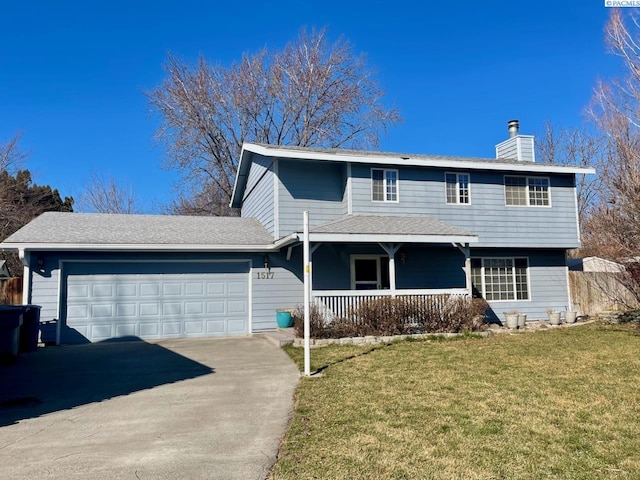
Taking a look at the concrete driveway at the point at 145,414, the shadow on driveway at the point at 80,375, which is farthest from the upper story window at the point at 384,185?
the shadow on driveway at the point at 80,375

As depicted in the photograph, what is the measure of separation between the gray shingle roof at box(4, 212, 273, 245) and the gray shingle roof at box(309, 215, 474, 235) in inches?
87.2

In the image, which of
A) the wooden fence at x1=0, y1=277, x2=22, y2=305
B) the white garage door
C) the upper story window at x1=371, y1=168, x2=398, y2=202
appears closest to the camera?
the white garage door

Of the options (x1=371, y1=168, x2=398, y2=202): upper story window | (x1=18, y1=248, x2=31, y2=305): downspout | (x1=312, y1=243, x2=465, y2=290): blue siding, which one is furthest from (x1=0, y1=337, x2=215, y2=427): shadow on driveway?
(x1=371, y1=168, x2=398, y2=202): upper story window

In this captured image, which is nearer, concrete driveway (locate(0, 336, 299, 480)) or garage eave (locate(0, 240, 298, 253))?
concrete driveway (locate(0, 336, 299, 480))

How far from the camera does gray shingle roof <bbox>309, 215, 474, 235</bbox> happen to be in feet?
38.2

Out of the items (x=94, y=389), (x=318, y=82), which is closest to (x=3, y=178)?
(x=318, y=82)

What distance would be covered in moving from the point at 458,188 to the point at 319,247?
499 cm

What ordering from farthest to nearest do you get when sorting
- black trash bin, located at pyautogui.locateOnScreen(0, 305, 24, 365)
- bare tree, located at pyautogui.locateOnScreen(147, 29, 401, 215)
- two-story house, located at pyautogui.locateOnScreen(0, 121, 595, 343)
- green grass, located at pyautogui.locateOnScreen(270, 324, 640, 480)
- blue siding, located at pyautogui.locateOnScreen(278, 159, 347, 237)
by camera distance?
bare tree, located at pyautogui.locateOnScreen(147, 29, 401, 215) < blue siding, located at pyautogui.locateOnScreen(278, 159, 347, 237) < two-story house, located at pyautogui.locateOnScreen(0, 121, 595, 343) < black trash bin, located at pyautogui.locateOnScreen(0, 305, 24, 365) < green grass, located at pyautogui.locateOnScreen(270, 324, 640, 480)

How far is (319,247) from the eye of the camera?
13375mm

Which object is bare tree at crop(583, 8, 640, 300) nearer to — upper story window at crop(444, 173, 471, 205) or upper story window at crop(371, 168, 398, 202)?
upper story window at crop(444, 173, 471, 205)

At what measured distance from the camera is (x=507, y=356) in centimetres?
870

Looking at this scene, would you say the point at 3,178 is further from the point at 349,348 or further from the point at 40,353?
the point at 349,348

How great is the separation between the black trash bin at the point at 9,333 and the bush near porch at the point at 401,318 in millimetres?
5735

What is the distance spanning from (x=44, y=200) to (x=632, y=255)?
3061 cm
